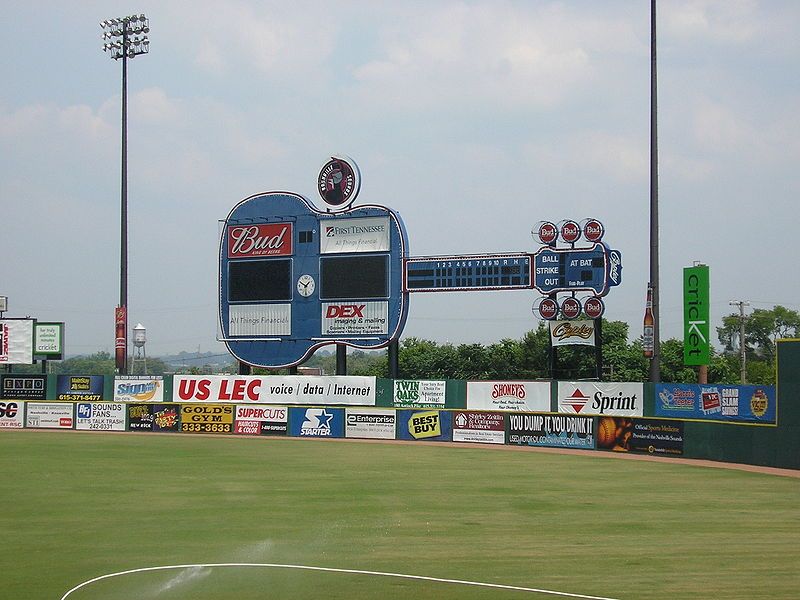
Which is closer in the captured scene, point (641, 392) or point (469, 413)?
point (641, 392)

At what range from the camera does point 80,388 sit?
52312 millimetres

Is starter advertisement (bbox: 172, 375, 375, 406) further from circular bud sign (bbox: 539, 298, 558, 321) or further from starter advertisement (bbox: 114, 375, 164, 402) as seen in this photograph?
circular bud sign (bbox: 539, 298, 558, 321)

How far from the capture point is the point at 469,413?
42.9 metres

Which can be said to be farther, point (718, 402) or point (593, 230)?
point (593, 230)

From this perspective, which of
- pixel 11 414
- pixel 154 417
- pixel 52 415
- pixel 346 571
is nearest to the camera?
pixel 346 571

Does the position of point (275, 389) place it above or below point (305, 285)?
below

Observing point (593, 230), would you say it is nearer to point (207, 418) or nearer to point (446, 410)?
point (446, 410)

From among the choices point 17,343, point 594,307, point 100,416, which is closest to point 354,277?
point 594,307

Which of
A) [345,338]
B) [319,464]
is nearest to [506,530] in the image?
[319,464]

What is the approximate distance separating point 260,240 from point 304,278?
3.30 meters

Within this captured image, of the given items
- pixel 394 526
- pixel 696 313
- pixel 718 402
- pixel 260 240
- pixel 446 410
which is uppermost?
pixel 260 240

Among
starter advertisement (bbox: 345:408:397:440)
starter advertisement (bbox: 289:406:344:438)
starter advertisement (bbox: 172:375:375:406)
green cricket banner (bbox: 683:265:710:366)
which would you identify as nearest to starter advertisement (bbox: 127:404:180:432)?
starter advertisement (bbox: 172:375:375:406)

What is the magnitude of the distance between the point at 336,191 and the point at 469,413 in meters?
13.5

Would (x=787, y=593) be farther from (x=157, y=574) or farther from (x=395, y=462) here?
(x=395, y=462)
